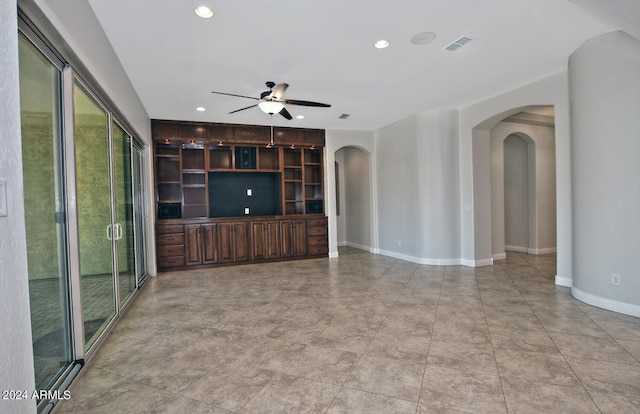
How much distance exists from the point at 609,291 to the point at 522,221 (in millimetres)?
3959

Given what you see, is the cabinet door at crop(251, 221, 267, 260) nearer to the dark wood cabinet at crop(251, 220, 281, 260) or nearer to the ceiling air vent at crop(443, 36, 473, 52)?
the dark wood cabinet at crop(251, 220, 281, 260)

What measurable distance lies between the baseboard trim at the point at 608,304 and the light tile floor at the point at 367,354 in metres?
0.12

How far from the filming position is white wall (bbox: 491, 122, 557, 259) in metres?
6.55

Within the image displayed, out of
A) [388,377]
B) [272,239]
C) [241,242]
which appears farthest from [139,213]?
[388,377]

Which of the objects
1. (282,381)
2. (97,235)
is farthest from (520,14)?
(97,235)

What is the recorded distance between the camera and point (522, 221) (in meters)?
7.17

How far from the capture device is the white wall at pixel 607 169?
3.28 m

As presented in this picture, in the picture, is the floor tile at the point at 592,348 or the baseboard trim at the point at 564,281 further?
the baseboard trim at the point at 564,281

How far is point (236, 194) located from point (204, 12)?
4734 millimetres

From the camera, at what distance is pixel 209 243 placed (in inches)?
254

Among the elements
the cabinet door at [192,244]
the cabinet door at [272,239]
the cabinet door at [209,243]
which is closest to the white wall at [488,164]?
the cabinet door at [272,239]

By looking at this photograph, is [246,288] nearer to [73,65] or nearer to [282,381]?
[282,381]

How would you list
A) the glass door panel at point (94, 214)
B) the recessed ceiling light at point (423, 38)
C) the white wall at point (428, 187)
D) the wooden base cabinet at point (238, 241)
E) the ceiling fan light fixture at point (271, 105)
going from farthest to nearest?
1. the wooden base cabinet at point (238, 241)
2. the white wall at point (428, 187)
3. the ceiling fan light fixture at point (271, 105)
4. the recessed ceiling light at point (423, 38)
5. the glass door panel at point (94, 214)

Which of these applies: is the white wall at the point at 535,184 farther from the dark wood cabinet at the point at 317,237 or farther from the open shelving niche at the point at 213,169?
the open shelving niche at the point at 213,169
